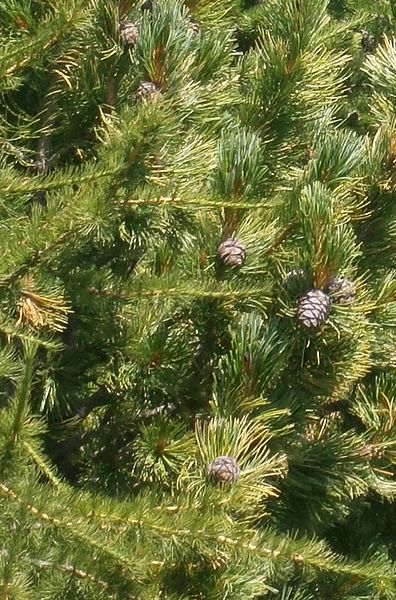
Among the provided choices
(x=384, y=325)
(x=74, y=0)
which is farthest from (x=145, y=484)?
(x=74, y=0)

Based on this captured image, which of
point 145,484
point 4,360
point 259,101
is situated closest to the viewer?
point 4,360

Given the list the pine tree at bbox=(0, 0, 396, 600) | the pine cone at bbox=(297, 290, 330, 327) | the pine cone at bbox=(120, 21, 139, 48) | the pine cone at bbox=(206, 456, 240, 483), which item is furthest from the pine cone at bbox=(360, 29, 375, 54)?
the pine cone at bbox=(206, 456, 240, 483)

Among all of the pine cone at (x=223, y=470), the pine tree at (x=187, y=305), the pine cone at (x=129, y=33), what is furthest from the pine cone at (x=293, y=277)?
the pine cone at (x=129, y=33)

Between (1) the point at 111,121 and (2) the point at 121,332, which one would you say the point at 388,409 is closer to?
(2) the point at 121,332

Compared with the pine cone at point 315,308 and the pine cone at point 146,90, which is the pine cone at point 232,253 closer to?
the pine cone at point 315,308

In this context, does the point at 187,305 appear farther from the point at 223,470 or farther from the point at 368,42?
the point at 368,42

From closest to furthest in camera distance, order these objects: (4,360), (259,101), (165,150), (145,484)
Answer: (4,360) → (165,150) → (145,484) → (259,101)
